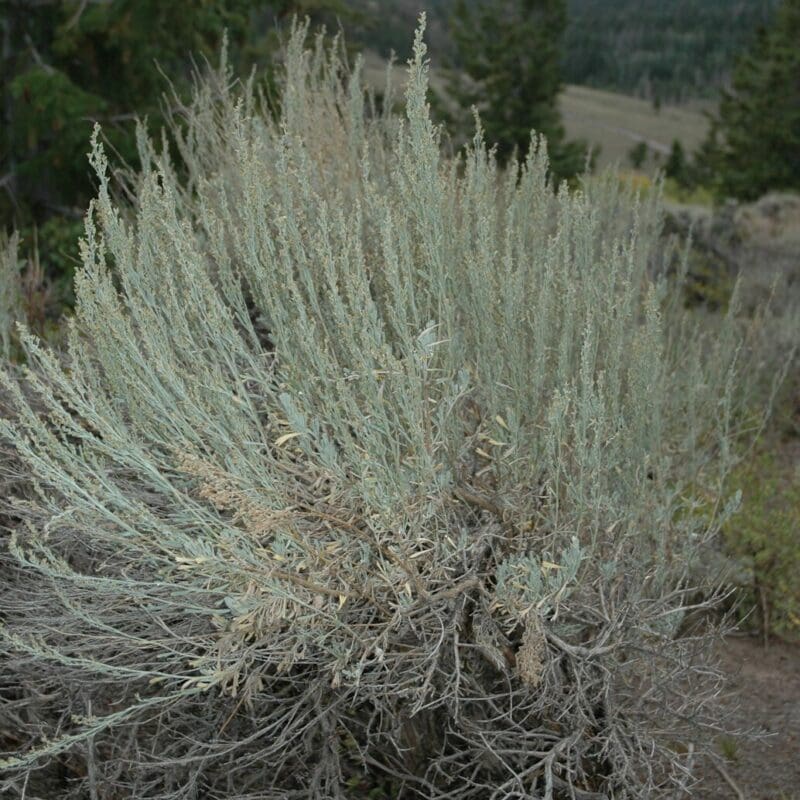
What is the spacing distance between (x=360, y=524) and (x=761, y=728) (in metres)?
2.06

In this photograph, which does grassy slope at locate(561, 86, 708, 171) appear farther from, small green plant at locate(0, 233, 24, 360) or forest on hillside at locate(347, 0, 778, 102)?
small green plant at locate(0, 233, 24, 360)

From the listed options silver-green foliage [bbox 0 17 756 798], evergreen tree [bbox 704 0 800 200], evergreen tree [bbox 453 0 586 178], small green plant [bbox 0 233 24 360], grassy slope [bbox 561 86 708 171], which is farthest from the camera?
grassy slope [bbox 561 86 708 171]

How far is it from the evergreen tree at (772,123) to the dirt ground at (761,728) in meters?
23.6

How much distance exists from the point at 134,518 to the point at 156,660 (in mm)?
588

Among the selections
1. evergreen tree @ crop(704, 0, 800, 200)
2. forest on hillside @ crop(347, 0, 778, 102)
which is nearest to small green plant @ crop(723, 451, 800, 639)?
evergreen tree @ crop(704, 0, 800, 200)

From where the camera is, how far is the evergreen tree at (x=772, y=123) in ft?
93.4

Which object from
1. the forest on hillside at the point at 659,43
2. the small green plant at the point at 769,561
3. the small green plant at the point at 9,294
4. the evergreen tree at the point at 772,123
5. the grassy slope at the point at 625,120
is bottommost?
the grassy slope at the point at 625,120

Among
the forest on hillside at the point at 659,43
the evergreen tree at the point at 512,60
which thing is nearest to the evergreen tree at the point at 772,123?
the evergreen tree at the point at 512,60

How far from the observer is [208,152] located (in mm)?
5520

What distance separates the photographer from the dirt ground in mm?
3896

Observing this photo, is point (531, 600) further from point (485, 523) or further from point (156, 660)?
point (156, 660)

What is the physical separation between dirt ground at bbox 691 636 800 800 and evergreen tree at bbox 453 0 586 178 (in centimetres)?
2174

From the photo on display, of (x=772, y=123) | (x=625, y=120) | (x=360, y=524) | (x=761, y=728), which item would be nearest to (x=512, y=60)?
(x=772, y=123)

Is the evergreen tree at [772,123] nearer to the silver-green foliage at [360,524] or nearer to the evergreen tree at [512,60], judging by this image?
the evergreen tree at [512,60]
